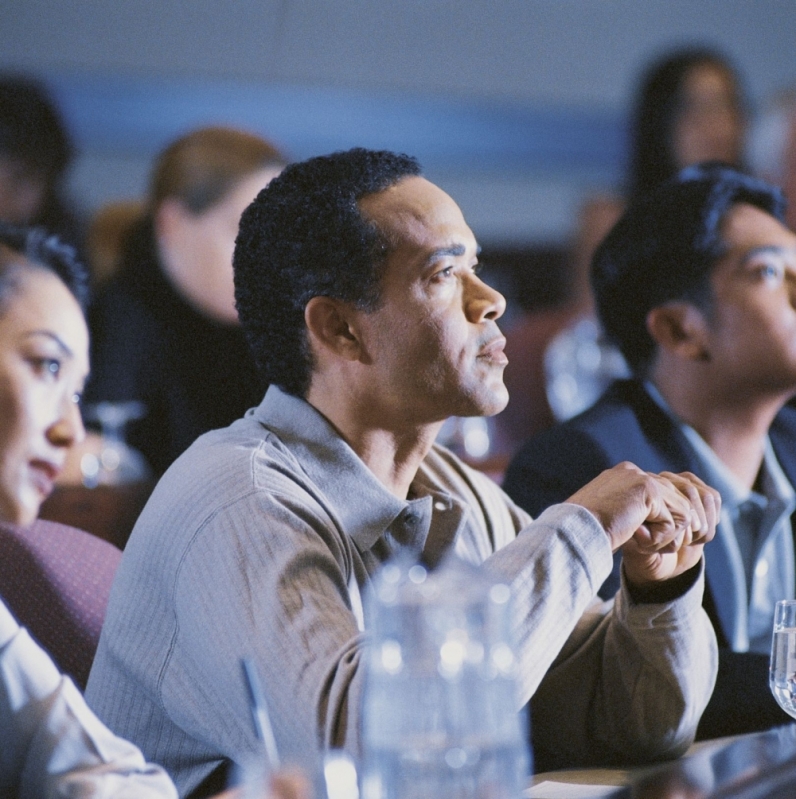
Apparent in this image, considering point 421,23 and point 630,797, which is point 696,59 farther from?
point 630,797

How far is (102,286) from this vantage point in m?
2.63

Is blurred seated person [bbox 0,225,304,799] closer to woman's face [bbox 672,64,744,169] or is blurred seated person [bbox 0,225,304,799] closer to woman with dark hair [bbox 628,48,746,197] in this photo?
woman with dark hair [bbox 628,48,746,197]

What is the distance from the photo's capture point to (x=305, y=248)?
133 cm

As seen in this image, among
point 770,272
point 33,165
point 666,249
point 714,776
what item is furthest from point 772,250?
point 33,165

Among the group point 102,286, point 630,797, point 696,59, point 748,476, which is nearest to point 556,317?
point 696,59

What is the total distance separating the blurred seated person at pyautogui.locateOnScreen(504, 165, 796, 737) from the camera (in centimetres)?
174

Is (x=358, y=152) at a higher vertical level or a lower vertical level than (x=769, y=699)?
higher

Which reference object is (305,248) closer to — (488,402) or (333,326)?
(333,326)

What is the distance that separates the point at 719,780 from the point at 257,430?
568 mm

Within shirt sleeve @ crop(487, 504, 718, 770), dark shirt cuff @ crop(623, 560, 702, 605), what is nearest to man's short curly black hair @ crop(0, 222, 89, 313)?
shirt sleeve @ crop(487, 504, 718, 770)

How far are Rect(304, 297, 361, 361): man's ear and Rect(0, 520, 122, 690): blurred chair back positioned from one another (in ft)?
1.16

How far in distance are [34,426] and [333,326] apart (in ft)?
Answer: 1.07

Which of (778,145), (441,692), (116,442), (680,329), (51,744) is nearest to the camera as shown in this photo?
(441,692)

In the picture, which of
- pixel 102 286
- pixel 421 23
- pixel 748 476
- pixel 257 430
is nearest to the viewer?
pixel 257 430
